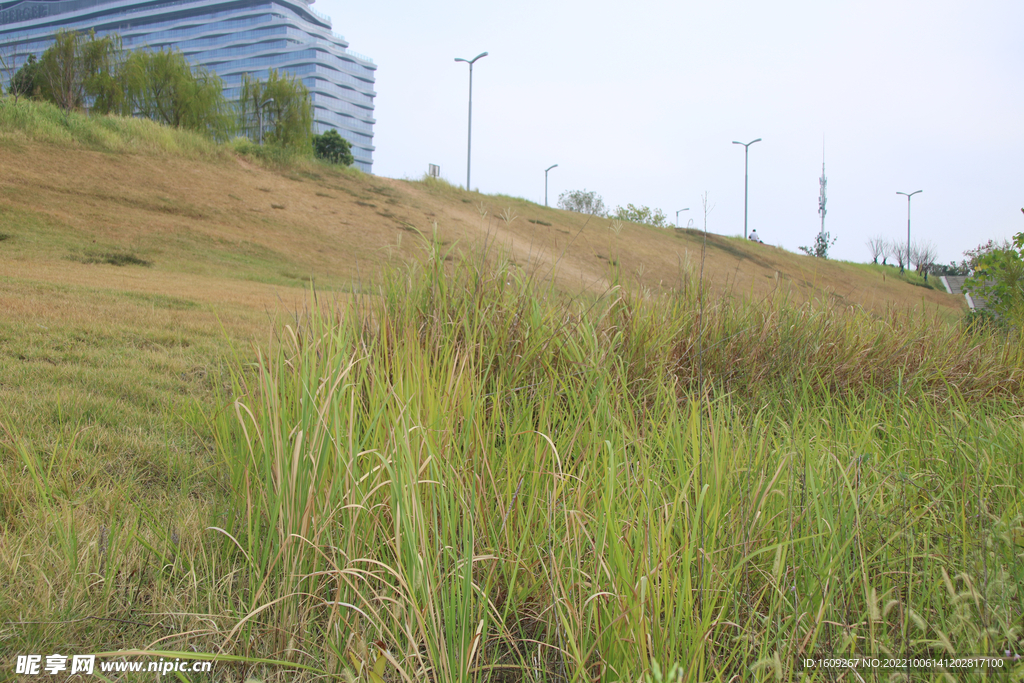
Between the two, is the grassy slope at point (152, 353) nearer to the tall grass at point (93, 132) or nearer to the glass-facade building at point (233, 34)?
the tall grass at point (93, 132)

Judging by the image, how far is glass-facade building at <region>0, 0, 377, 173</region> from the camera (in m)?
91.5

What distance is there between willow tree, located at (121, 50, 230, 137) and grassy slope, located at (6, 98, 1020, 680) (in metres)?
8.46

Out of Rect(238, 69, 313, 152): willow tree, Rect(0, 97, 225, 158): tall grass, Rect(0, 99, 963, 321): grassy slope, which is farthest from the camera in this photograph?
Rect(238, 69, 313, 152): willow tree

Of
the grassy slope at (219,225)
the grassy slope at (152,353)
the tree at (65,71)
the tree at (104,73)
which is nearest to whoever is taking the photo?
the grassy slope at (152,353)

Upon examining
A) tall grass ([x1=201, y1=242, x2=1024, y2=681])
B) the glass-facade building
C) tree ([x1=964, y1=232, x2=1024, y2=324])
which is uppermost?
the glass-facade building

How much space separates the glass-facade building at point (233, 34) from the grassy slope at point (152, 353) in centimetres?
8675

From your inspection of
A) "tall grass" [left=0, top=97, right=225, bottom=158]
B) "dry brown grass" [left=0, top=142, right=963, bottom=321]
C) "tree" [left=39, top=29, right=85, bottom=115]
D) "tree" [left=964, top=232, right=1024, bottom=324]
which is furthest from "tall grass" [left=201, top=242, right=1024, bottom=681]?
"tree" [left=39, top=29, right=85, bottom=115]

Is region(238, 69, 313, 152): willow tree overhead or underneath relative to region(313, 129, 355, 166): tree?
underneath

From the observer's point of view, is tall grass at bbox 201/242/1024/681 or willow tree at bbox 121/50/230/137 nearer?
tall grass at bbox 201/242/1024/681

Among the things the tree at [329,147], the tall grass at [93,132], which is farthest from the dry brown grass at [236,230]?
the tree at [329,147]

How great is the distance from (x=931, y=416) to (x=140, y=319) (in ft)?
16.5

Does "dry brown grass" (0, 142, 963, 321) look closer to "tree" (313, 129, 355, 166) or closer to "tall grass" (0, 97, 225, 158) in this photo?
"tall grass" (0, 97, 225, 158)

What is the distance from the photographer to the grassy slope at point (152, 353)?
1.56 metres

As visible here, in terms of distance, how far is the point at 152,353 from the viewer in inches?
141
